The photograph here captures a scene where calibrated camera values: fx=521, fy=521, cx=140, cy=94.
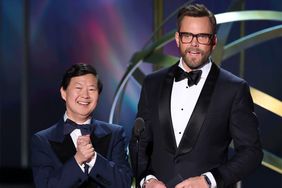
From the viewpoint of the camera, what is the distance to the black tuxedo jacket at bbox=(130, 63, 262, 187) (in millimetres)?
2133

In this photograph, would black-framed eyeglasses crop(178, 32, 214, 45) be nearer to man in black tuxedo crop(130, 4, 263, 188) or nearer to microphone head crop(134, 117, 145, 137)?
man in black tuxedo crop(130, 4, 263, 188)

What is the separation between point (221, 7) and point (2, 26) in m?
2.24

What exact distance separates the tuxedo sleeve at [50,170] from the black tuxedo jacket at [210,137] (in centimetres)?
26

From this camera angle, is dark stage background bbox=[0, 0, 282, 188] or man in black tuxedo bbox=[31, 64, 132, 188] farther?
dark stage background bbox=[0, 0, 282, 188]

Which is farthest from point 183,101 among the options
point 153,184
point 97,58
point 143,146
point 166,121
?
point 97,58

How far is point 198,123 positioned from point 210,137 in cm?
8

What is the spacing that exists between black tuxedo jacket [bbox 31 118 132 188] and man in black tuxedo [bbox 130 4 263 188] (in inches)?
4.8

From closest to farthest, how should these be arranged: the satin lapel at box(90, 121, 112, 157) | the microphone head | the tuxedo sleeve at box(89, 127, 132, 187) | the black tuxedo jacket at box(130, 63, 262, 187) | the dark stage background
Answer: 1. the microphone head
2. the black tuxedo jacket at box(130, 63, 262, 187)
3. the tuxedo sleeve at box(89, 127, 132, 187)
4. the satin lapel at box(90, 121, 112, 157)
5. the dark stage background

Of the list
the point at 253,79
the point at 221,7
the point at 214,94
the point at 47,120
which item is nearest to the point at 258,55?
the point at 253,79

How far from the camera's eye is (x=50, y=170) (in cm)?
230

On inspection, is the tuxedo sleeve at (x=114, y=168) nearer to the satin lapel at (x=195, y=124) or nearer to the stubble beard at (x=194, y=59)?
the satin lapel at (x=195, y=124)

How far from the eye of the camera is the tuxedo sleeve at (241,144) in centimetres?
211

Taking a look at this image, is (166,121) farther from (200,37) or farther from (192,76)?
(200,37)

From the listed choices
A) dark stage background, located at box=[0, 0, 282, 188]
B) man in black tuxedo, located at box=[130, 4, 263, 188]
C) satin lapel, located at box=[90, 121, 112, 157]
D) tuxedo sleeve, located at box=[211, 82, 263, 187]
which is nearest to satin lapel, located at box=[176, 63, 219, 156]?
man in black tuxedo, located at box=[130, 4, 263, 188]
